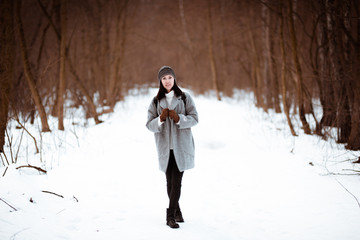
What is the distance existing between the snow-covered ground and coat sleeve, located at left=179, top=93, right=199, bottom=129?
1213mm

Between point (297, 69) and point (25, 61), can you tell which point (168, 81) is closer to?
point (297, 69)

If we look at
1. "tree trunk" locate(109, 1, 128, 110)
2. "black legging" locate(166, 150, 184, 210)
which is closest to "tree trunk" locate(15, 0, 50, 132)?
"tree trunk" locate(109, 1, 128, 110)

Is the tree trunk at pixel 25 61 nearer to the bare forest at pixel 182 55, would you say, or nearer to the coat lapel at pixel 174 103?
the bare forest at pixel 182 55

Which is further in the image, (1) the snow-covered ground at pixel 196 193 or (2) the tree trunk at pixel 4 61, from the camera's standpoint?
(2) the tree trunk at pixel 4 61

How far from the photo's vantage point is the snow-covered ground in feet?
9.16

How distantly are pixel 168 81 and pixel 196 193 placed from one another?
2.09m

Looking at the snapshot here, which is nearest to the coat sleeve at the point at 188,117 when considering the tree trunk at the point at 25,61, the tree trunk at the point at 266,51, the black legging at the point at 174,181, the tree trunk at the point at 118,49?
the black legging at the point at 174,181

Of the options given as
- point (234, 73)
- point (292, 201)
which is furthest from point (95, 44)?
point (234, 73)

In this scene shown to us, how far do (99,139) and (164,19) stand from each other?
1369 centimetres

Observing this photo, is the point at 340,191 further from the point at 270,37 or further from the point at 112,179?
the point at 270,37

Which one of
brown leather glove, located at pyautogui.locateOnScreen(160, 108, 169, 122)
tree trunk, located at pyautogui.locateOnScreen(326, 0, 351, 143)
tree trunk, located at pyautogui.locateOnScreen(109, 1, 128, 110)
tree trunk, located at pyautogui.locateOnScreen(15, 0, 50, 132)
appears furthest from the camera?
tree trunk, located at pyautogui.locateOnScreen(109, 1, 128, 110)

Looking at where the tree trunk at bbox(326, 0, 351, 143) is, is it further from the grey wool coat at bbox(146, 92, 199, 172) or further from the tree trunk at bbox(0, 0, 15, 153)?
the tree trunk at bbox(0, 0, 15, 153)

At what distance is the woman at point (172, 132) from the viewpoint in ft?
9.36

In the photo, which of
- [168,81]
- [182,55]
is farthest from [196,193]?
[182,55]
